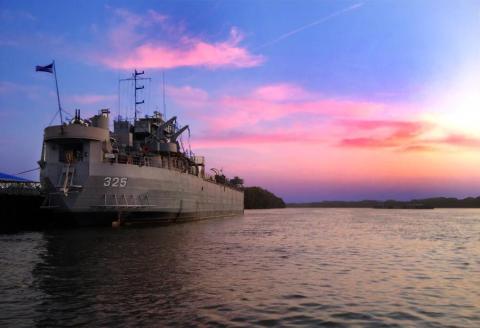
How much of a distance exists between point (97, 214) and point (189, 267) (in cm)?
2219

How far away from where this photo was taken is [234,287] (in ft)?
45.9

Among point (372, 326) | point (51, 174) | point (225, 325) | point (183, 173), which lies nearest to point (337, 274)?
point (372, 326)

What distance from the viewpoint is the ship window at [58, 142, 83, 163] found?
125 ft

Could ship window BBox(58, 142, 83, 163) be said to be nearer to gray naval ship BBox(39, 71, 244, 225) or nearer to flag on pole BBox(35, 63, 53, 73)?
gray naval ship BBox(39, 71, 244, 225)

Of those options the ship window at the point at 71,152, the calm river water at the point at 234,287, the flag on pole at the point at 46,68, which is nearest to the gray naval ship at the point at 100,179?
the ship window at the point at 71,152

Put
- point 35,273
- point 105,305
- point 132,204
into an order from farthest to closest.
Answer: point 132,204 → point 35,273 → point 105,305

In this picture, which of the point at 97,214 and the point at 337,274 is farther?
the point at 97,214

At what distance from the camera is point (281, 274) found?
16.6 m

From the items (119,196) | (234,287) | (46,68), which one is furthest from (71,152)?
(234,287)

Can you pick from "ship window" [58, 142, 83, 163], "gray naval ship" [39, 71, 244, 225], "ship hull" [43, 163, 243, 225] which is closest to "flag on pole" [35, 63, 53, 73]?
"gray naval ship" [39, 71, 244, 225]

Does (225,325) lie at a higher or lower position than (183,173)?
lower

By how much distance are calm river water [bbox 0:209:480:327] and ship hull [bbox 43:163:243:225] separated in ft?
41.6

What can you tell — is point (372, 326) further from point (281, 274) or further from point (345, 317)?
point (281, 274)

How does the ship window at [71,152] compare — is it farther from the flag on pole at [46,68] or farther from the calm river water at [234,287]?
the calm river water at [234,287]
